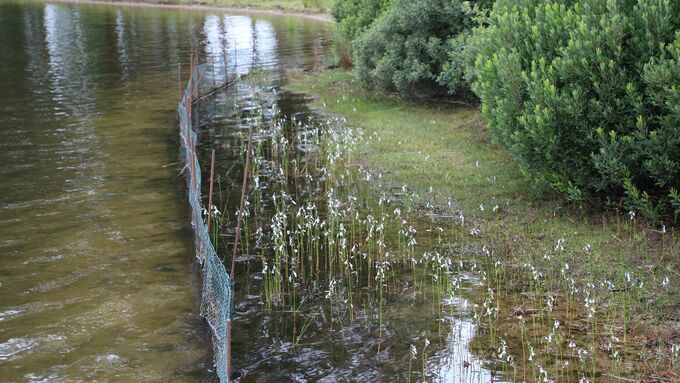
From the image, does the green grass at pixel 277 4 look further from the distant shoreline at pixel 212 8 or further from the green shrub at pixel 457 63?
the green shrub at pixel 457 63

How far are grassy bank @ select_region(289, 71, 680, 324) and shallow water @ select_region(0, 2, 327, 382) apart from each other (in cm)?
419

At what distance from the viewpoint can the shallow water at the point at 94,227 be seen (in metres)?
8.27

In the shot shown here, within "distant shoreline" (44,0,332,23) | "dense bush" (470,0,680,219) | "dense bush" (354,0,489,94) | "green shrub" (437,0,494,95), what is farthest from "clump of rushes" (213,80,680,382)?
"distant shoreline" (44,0,332,23)

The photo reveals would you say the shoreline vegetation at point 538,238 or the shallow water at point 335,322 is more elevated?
the shoreline vegetation at point 538,238

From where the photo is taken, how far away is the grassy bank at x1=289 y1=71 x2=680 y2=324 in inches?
363

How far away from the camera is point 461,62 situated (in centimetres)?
1650

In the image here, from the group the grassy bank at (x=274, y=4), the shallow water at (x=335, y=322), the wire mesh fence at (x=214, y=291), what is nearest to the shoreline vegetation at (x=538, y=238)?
the shallow water at (x=335, y=322)

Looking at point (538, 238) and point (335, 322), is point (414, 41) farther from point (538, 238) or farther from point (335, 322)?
point (335, 322)

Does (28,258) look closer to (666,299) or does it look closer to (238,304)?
(238,304)

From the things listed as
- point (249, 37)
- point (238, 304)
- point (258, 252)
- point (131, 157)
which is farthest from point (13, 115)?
point (249, 37)

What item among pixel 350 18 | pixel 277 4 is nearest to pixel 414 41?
pixel 350 18

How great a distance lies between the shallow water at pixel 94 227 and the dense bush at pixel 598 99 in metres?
5.23

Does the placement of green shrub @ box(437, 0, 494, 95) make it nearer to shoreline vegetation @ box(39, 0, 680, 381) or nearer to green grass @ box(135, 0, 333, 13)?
shoreline vegetation @ box(39, 0, 680, 381)

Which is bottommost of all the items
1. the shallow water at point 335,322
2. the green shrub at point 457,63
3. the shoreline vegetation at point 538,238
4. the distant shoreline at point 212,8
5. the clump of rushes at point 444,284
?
the shallow water at point 335,322
